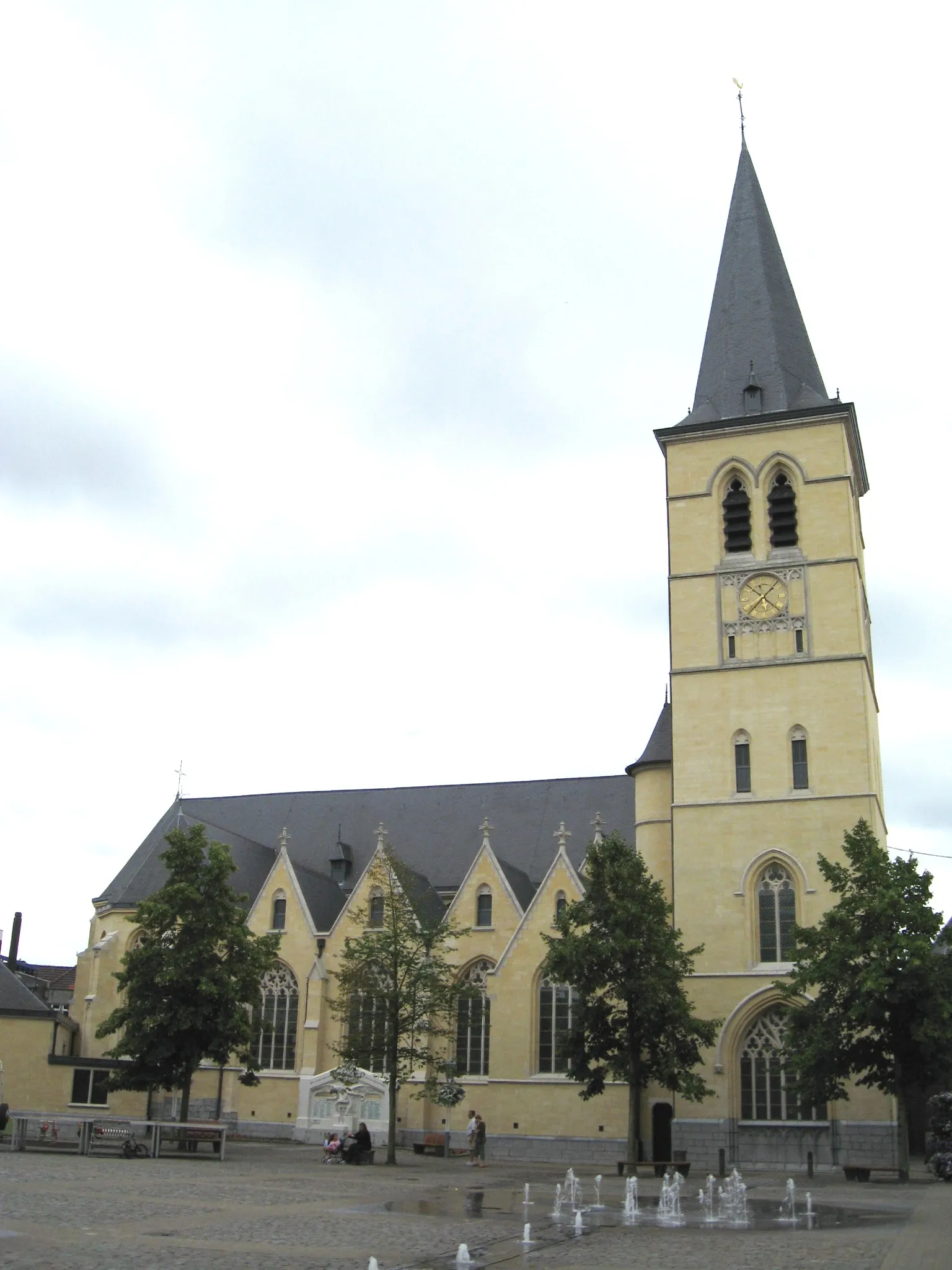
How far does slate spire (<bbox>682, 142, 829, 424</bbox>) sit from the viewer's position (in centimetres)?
4381

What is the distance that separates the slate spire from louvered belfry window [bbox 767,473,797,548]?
288 centimetres

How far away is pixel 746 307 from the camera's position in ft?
151

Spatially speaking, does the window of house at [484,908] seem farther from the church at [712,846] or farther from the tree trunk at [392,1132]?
the tree trunk at [392,1132]

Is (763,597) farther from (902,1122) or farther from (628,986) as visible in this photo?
(902,1122)

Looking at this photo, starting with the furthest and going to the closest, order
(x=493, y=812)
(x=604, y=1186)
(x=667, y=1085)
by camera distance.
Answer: (x=493, y=812) → (x=667, y=1085) → (x=604, y=1186)

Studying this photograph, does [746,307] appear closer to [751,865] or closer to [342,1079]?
[751,865]

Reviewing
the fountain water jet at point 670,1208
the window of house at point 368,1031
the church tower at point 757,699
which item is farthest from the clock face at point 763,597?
the fountain water jet at point 670,1208

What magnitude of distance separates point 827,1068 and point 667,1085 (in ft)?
17.0

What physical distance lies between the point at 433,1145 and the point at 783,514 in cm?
2281

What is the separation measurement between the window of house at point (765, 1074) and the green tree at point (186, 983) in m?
14.1

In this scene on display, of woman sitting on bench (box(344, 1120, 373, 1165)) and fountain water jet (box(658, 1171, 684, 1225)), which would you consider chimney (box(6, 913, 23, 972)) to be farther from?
fountain water jet (box(658, 1171, 684, 1225))

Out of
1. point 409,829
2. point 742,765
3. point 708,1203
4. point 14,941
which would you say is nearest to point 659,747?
point 742,765

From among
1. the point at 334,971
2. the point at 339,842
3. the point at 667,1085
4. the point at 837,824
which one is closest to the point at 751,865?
the point at 837,824

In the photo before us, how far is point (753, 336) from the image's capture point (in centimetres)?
4525
